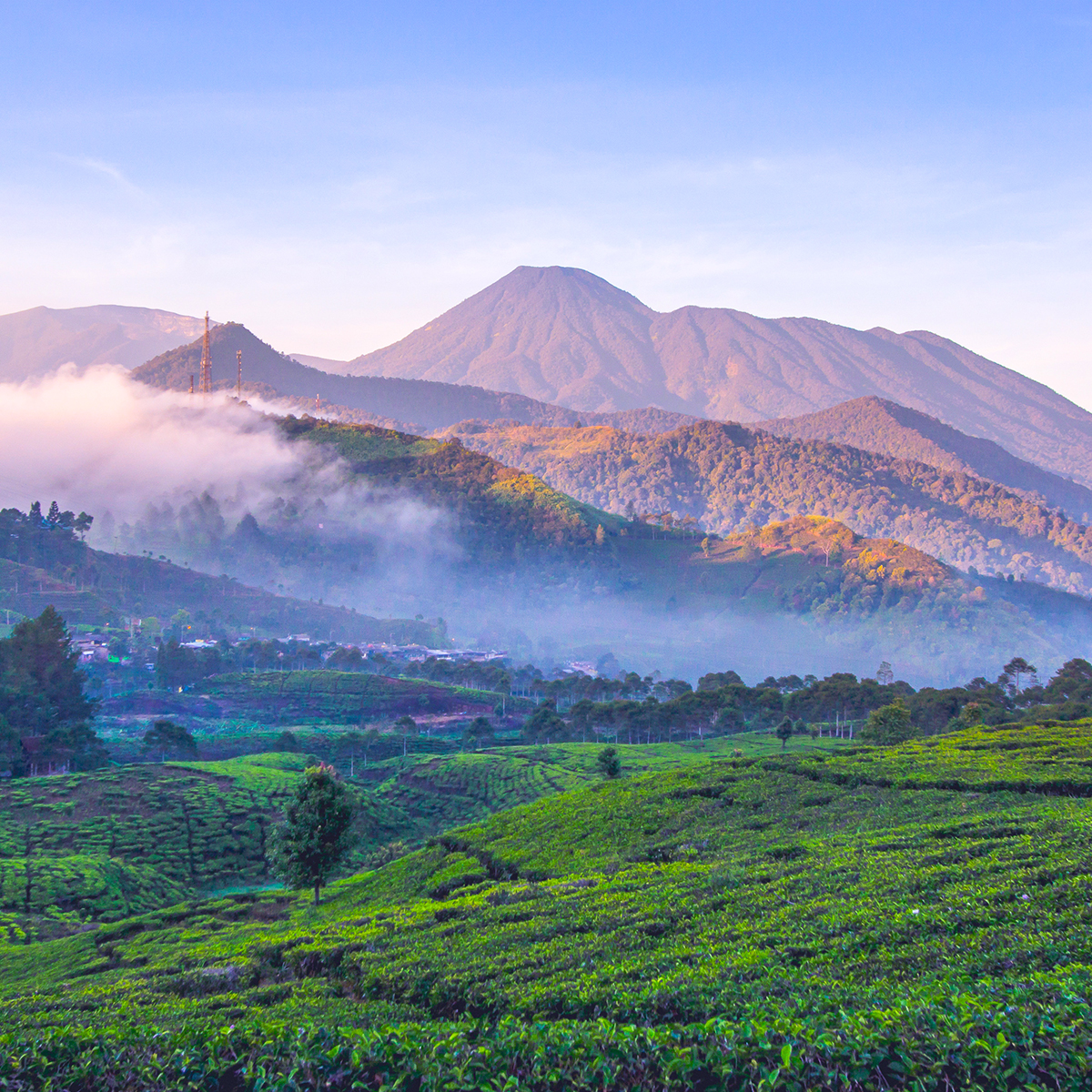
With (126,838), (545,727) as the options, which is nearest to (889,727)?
(545,727)

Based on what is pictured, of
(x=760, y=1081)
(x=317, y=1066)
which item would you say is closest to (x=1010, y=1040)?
(x=760, y=1081)

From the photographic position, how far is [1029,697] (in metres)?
115

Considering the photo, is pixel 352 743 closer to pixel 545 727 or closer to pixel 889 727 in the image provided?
pixel 545 727

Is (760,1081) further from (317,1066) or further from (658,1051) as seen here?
(317,1066)

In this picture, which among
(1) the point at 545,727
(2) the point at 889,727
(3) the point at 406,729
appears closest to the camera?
(2) the point at 889,727

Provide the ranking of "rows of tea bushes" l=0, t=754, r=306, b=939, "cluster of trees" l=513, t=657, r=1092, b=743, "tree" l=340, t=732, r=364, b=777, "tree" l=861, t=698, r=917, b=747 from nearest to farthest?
"rows of tea bushes" l=0, t=754, r=306, b=939 < "tree" l=861, t=698, r=917, b=747 < "cluster of trees" l=513, t=657, r=1092, b=743 < "tree" l=340, t=732, r=364, b=777

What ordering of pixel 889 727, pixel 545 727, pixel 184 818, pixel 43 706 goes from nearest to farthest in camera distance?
pixel 184 818 → pixel 889 727 → pixel 43 706 → pixel 545 727

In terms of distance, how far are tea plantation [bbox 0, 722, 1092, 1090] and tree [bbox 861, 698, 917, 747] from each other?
133 feet

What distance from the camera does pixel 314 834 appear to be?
44594 mm

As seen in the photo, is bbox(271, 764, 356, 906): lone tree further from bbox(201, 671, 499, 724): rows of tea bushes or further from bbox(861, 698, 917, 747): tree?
bbox(201, 671, 499, 724): rows of tea bushes

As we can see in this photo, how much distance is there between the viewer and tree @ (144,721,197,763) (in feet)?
391

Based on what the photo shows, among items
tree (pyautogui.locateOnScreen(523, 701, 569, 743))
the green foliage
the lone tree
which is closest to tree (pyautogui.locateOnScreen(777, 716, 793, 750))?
the green foliage

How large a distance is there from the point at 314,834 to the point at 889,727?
65.4 metres

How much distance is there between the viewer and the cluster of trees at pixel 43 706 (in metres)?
98.7
